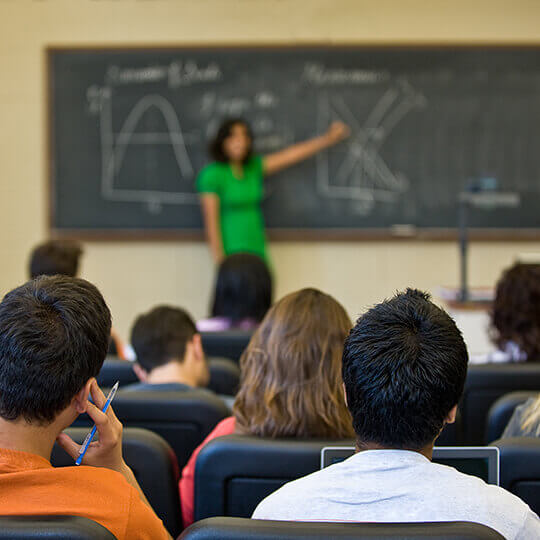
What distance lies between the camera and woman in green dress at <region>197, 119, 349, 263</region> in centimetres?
464

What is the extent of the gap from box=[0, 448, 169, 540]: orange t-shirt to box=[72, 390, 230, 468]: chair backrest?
2.16 feet

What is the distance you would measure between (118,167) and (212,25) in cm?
107

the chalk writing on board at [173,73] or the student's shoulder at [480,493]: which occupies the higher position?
the chalk writing on board at [173,73]

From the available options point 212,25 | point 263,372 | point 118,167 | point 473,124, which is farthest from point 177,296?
point 263,372

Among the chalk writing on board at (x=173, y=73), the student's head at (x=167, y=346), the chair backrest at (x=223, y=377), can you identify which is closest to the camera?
the student's head at (x=167, y=346)

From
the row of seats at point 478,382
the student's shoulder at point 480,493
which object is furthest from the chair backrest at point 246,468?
the row of seats at point 478,382

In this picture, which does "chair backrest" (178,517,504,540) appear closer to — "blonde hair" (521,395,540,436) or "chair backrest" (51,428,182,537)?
"chair backrest" (51,428,182,537)

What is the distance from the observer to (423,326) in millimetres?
1102

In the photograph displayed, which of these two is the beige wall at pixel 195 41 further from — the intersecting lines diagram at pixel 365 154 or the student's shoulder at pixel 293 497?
the student's shoulder at pixel 293 497

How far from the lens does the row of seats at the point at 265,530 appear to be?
852 millimetres

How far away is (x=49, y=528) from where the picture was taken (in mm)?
877

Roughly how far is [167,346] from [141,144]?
112 inches

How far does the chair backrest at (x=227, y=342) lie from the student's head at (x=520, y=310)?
2.85 feet

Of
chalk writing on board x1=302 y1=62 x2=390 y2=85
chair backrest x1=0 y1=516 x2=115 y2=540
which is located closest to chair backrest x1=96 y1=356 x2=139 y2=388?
chair backrest x1=0 y1=516 x2=115 y2=540
